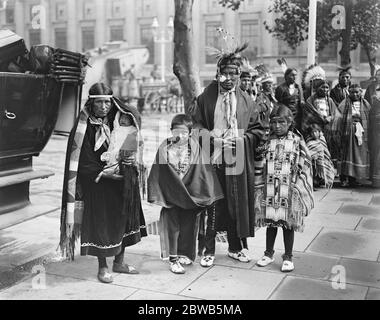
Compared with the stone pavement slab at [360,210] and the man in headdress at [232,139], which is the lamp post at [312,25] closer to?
the stone pavement slab at [360,210]

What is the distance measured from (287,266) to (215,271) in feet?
1.97

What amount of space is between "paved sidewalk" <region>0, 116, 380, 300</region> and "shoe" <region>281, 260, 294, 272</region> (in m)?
0.04

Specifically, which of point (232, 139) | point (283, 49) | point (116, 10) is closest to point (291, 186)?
point (232, 139)

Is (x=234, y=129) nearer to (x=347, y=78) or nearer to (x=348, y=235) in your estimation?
(x=348, y=235)

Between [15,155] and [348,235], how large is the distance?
3.59m

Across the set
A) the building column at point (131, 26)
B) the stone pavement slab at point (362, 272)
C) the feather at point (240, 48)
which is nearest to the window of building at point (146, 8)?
the building column at point (131, 26)

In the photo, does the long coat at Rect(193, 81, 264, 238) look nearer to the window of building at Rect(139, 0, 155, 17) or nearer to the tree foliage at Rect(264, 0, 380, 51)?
the tree foliage at Rect(264, 0, 380, 51)

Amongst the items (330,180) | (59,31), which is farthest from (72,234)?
(59,31)

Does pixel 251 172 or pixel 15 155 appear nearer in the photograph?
pixel 251 172

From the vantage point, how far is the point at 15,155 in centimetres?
569

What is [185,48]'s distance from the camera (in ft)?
24.4

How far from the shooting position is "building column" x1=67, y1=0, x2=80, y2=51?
28.3m

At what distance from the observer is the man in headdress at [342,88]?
8.60 m

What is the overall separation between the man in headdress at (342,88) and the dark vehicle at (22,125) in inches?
183
